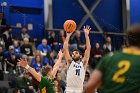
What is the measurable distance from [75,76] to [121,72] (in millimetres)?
5344

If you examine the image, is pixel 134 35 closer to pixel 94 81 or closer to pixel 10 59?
pixel 94 81

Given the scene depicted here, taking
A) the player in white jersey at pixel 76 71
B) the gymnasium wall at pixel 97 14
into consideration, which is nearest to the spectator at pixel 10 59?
the player in white jersey at pixel 76 71

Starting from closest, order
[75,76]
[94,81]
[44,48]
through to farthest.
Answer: [94,81]
[75,76]
[44,48]

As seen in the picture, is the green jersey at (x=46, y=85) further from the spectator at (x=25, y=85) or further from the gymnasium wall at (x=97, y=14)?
the gymnasium wall at (x=97, y=14)

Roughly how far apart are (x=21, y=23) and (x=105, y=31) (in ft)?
15.6

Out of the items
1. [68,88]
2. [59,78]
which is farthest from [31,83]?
[68,88]

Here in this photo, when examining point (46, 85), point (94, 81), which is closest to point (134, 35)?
point (94, 81)

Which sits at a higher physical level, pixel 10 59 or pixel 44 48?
pixel 44 48

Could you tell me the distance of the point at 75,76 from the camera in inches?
Result: 363

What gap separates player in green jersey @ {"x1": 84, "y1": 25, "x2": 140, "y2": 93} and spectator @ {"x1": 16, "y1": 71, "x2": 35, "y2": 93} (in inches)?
353

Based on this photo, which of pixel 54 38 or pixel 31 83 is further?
pixel 54 38

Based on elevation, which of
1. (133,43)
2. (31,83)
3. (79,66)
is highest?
(133,43)

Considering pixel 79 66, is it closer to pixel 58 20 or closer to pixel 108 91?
pixel 108 91

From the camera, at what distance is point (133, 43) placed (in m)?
4.03
